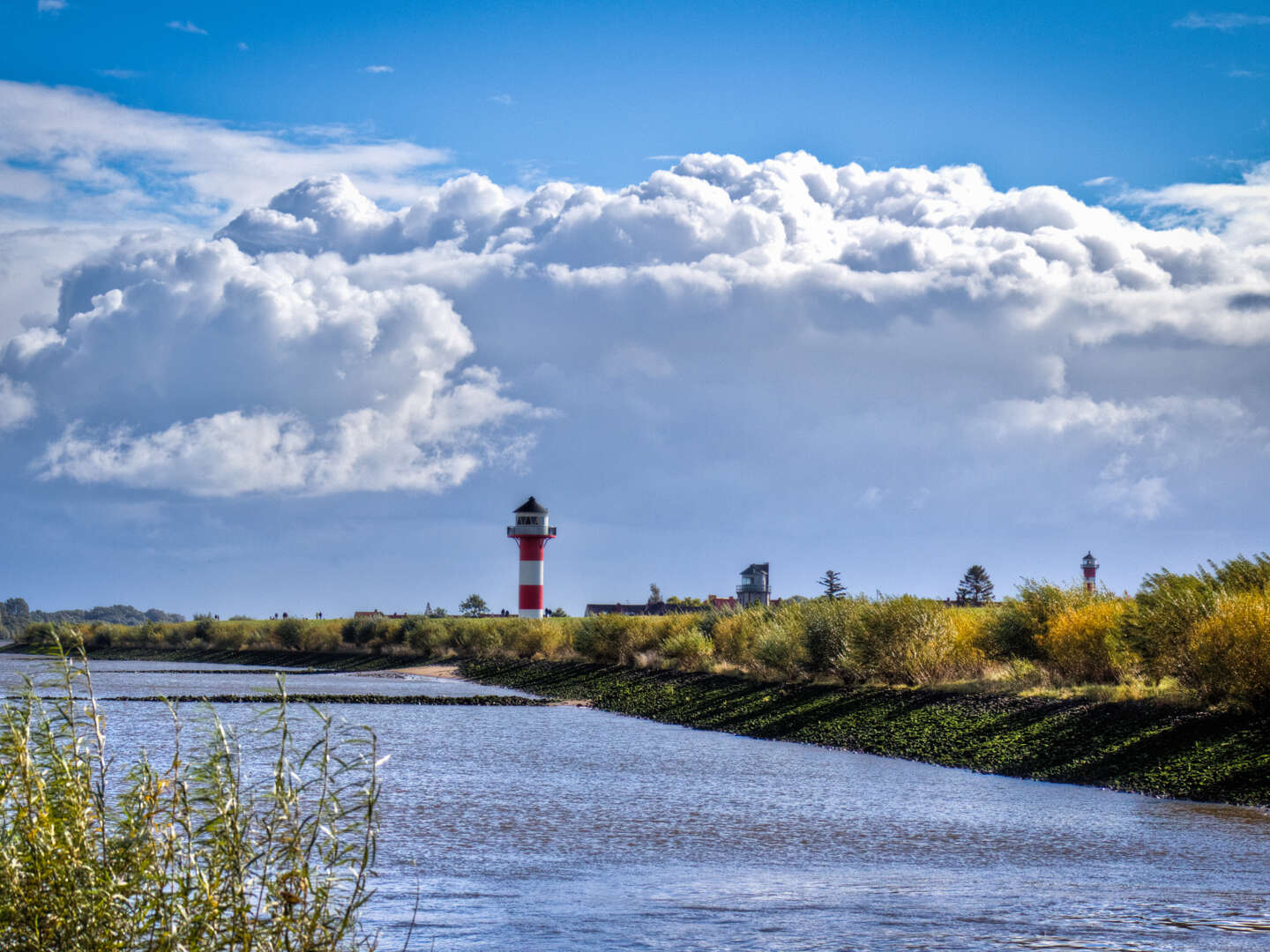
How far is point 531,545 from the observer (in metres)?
80.1

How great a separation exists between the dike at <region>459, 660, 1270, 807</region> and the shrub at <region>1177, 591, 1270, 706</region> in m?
0.44

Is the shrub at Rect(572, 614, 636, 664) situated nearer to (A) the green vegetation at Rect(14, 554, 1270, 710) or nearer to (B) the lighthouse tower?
(A) the green vegetation at Rect(14, 554, 1270, 710)

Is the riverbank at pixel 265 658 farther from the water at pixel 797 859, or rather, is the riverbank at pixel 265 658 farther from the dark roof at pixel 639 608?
the water at pixel 797 859

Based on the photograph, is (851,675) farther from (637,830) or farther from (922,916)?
(922,916)

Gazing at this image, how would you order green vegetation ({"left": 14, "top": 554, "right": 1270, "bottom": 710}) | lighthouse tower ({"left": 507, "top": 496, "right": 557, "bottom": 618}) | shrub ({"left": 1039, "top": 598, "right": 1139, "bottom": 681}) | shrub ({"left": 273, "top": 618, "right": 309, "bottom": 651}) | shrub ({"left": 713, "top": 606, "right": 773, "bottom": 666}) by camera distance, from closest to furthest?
green vegetation ({"left": 14, "top": 554, "right": 1270, "bottom": 710})
shrub ({"left": 1039, "top": 598, "right": 1139, "bottom": 681})
shrub ({"left": 713, "top": 606, "right": 773, "bottom": 666})
lighthouse tower ({"left": 507, "top": 496, "right": 557, "bottom": 618})
shrub ({"left": 273, "top": 618, "right": 309, "bottom": 651})

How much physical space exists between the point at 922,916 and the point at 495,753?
→ 1885 centimetres

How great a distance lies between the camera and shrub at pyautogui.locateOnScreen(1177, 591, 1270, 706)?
2288 cm

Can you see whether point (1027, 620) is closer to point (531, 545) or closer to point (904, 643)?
point (904, 643)

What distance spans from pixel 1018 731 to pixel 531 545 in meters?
54.7

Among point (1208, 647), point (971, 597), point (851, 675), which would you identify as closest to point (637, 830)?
point (1208, 647)

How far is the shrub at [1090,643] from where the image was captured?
30.1 metres

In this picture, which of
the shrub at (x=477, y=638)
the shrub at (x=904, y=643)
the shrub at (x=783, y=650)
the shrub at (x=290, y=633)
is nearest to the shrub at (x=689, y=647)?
the shrub at (x=783, y=650)

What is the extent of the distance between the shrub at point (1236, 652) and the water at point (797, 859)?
11.2 feet

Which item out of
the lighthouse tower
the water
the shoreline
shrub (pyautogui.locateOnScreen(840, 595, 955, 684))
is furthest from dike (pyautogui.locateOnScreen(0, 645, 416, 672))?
the water
